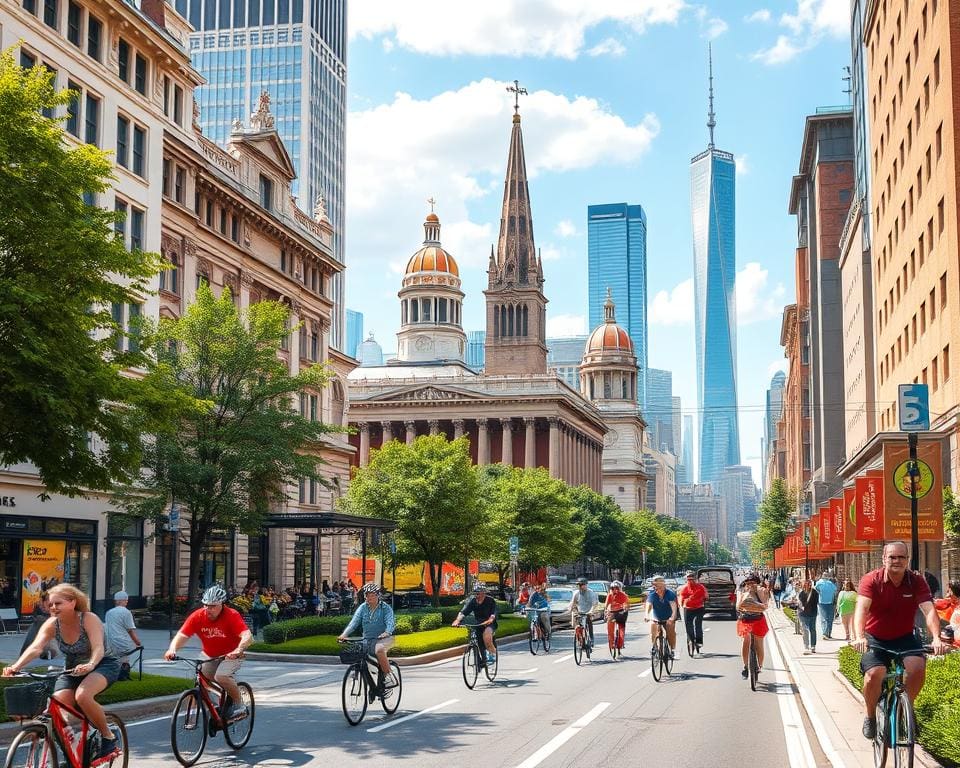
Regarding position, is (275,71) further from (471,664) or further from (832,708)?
(832,708)

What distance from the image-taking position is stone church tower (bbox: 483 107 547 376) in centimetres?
15212

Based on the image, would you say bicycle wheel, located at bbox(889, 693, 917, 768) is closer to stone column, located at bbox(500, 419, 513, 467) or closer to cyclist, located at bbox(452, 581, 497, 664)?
cyclist, located at bbox(452, 581, 497, 664)

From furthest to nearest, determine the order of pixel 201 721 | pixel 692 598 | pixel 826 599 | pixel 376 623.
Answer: pixel 826 599 → pixel 692 598 → pixel 376 623 → pixel 201 721

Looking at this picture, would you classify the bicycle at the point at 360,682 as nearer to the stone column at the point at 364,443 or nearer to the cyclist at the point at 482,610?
the cyclist at the point at 482,610

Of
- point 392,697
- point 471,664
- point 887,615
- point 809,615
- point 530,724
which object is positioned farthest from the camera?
point 809,615

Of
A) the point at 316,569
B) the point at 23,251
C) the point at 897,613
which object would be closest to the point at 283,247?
the point at 316,569

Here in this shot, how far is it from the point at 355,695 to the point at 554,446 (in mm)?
107023

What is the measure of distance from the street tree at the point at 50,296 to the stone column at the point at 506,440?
336 ft

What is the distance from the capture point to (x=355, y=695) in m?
16.1

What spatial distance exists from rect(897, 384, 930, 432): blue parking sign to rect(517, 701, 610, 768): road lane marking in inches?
332

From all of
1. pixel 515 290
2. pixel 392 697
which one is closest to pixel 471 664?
pixel 392 697

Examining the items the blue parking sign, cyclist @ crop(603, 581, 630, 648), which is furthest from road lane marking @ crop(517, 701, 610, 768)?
cyclist @ crop(603, 581, 630, 648)

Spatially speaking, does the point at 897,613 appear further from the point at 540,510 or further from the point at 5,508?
the point at 540,510

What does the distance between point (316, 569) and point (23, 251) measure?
133 ft
